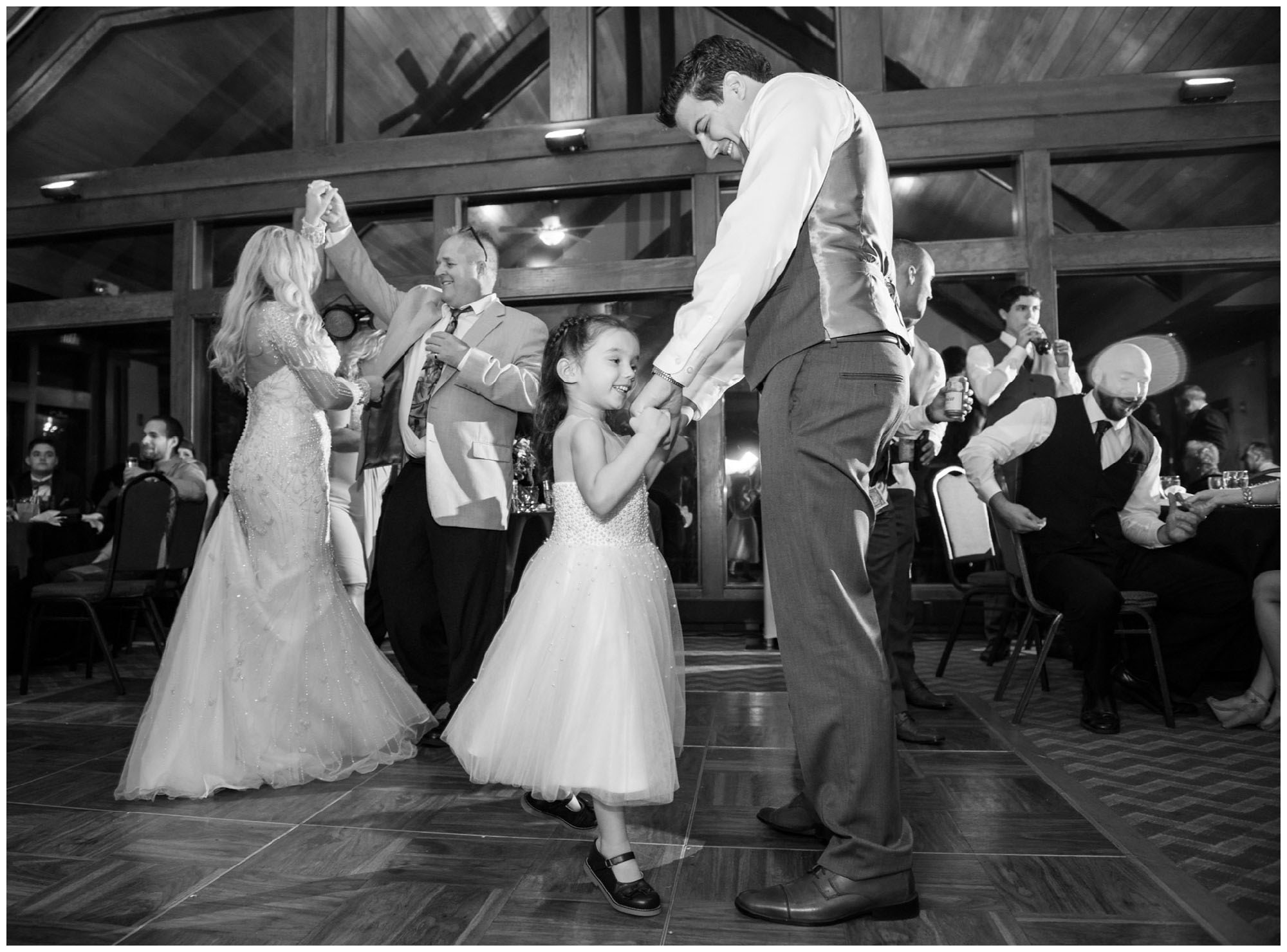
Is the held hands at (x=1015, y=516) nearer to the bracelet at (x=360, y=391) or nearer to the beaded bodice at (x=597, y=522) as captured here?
the beaded bodice at (x=597, y=522)

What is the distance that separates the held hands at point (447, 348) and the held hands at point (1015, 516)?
1.91m

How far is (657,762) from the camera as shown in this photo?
1666mm

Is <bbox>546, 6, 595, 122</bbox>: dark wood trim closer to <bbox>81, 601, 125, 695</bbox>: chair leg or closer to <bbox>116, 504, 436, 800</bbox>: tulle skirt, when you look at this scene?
<bbox>81, 601, 125, 695</bbox>: chair leg

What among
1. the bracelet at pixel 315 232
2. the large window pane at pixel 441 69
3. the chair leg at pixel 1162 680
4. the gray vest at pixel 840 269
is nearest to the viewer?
the gray vest at pixel 840 269

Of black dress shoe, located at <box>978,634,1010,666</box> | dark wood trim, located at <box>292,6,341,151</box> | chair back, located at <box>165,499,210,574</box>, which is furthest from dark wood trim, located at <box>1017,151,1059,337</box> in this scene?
chair back, located at <box>165,499,210,574</box>

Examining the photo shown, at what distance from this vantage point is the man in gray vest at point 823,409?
4.99ft

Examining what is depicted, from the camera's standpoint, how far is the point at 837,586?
155 cm

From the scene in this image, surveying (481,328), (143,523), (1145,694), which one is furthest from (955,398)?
(143,523)

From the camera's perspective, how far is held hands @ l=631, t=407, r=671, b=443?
5.27 ft

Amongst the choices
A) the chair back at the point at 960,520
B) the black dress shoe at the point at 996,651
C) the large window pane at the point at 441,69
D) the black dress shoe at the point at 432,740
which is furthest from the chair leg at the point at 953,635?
the large window pane at the point at 441,69

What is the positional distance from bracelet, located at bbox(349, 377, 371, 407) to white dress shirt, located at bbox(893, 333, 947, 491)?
1797mm

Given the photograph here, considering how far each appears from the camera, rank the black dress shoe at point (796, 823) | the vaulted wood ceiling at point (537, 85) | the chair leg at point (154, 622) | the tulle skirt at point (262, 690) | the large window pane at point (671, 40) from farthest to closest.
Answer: the large window pane at point (671, 40), the vaulted wood ceiling at point (537, 85), the chair leg at point (154, 622), the tulle skirt at point (262, 690), the black dress shoe at point (796, 823)

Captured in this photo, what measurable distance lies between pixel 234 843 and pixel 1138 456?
10.7 ft

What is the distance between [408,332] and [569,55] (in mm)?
4252
